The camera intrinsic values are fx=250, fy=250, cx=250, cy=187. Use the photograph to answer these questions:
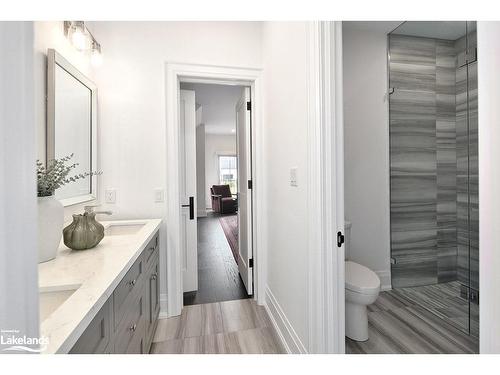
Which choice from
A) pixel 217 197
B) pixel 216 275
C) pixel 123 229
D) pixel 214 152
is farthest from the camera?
pixel 214 152

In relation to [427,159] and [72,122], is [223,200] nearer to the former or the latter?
[427,159]

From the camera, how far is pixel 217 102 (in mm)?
5008

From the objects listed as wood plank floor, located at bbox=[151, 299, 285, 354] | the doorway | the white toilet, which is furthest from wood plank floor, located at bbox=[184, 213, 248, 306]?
the white toilet

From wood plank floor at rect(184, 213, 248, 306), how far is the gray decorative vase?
1.40m

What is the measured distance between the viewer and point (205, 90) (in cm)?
422

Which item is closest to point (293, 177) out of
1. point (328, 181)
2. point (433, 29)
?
point (328, 181)

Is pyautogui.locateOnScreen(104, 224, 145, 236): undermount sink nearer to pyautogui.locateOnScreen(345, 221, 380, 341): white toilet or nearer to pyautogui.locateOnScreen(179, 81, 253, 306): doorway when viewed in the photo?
pyautogui.locateOnScreen(179, 81, 253, 306): doorway

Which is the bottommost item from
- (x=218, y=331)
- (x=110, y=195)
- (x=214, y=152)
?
(x=218, y=331)

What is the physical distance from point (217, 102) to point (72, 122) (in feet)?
11.8

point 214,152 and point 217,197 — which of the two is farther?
point 214,152

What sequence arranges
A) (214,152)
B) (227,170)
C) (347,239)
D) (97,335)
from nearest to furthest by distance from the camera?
(97,335) → (347,239) → (214,152) → (227,170)

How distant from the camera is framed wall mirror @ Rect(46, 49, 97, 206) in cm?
147
